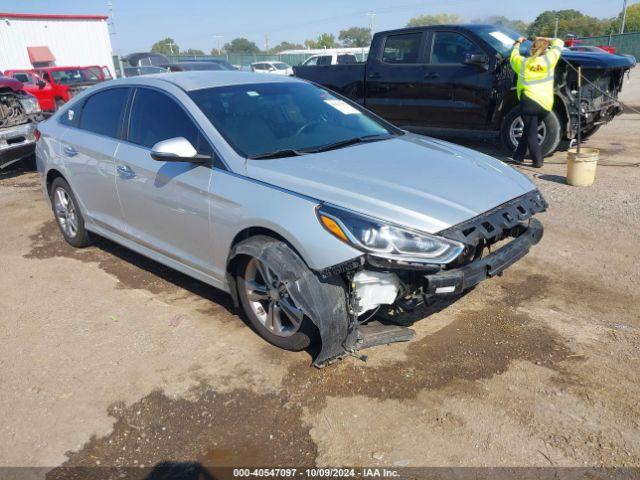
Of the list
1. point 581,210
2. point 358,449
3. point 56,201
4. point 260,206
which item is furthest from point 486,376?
point 56,201

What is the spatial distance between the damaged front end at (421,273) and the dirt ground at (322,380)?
0.23 metres

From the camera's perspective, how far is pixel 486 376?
3.17 m

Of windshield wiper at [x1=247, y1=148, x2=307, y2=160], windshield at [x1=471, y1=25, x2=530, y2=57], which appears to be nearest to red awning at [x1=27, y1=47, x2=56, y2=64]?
windshield at [x1=471, y1=25, x2=530, y2=57]

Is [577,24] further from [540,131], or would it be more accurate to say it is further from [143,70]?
[540,131]

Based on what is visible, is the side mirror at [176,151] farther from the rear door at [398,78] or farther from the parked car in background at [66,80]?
the parked car in background at [66,80]

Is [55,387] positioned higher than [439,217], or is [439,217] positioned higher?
[439,217]

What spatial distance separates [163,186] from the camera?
3.90 meters

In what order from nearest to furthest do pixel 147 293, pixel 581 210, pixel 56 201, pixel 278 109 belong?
pixel 278 109 < pixel 147 293 < pixel 56 201 < pixel 581 210

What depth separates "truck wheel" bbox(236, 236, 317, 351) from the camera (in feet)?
10.8

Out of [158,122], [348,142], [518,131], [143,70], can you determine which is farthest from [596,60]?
[143,70]

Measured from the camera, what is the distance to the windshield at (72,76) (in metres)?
17.3

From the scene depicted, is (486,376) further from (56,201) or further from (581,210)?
(56,201)

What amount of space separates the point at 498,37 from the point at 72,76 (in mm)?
14457

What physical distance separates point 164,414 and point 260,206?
129 centimetres
